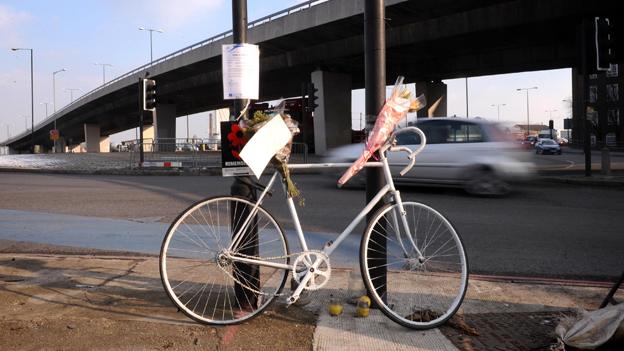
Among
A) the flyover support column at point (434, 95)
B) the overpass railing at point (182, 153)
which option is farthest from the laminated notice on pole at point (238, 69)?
the flyover support column at point (434, 95)

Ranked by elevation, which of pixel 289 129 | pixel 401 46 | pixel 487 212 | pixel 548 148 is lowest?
pixel 487 212

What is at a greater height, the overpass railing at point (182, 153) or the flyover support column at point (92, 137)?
the flyover support column at point (92, 137)

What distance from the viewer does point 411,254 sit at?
3941mm

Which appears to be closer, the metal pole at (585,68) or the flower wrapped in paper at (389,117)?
the flower wrapped in paper at (389,117)

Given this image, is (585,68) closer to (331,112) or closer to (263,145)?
(263,145)

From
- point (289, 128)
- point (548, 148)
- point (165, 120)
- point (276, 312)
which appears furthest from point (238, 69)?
point (165, 120)

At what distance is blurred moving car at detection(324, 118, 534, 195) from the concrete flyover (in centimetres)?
618

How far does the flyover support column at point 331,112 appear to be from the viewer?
1368 inches

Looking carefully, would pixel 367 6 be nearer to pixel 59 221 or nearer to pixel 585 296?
pixel 585 296

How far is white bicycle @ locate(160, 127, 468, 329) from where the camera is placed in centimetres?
372

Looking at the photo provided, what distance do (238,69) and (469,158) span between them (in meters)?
8.91

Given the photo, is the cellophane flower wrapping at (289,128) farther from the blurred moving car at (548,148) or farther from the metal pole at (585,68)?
the blurred moving car at (548,148)

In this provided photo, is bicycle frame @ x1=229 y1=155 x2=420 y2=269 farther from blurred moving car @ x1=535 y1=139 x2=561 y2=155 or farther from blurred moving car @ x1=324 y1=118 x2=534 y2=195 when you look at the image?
blurred moving car @ x1=535 y1=139 x2=561 y2=155

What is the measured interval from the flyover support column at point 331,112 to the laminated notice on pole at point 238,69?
30199 millimetres
